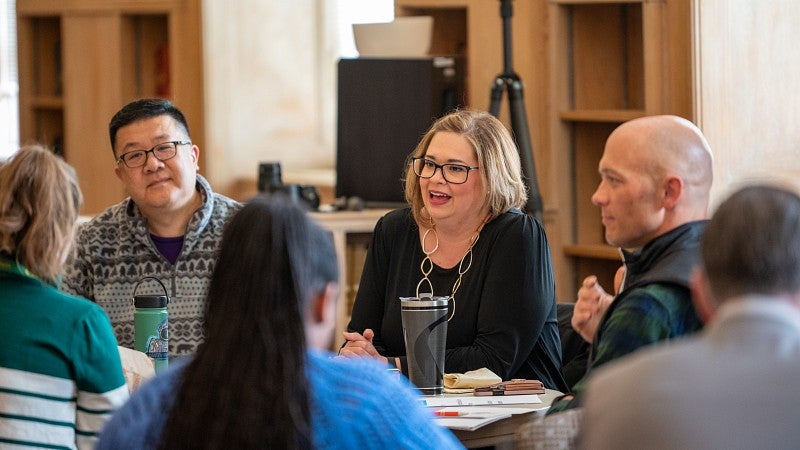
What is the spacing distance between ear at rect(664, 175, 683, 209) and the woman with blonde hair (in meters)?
0.70

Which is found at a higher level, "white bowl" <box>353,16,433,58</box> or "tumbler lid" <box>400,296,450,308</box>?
"white bowl" <box>353,16,433,58</box>

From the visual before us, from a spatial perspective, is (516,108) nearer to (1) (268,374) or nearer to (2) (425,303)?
(2) (425,303)

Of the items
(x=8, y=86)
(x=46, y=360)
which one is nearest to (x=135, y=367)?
(x=46, y=360)

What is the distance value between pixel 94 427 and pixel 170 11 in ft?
16.8

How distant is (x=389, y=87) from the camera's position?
17.7 ft

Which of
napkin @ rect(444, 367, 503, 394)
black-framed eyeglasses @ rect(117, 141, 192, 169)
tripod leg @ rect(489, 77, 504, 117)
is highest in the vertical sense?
tripod leg @ rect(489, 77, 504, 117)

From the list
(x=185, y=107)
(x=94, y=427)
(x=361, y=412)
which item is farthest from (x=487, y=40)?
(x=361, y=412)

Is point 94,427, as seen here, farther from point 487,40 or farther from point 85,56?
point 85,56

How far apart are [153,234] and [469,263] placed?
0.79 meters

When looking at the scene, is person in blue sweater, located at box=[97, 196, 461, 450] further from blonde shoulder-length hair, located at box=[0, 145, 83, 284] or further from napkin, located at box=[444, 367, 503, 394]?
napkin, located at box=[444, 367, 503, 394]

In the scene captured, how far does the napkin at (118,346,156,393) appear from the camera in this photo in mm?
2629

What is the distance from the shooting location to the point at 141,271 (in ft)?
10.7

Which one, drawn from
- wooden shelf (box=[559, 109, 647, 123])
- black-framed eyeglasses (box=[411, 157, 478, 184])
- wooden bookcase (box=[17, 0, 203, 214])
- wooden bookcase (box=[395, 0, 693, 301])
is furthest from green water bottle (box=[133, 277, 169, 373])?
wooden bookcase (box=[17, 0, 203, 214])

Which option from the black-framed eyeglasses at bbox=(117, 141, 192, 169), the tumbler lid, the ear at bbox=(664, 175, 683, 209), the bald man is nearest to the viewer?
the bald man
